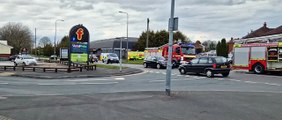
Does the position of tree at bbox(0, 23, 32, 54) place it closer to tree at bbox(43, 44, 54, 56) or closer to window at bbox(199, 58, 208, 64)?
tree at bbox(43, 44, 54, 56)

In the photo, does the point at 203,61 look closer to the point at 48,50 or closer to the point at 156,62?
the point at 156,62

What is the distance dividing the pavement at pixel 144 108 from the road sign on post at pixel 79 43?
57.5 ft

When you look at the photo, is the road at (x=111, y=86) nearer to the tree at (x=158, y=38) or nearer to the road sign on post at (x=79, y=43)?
the road sign on post at (x=79, y=43)

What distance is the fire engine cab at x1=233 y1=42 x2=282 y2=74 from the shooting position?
26.8 m

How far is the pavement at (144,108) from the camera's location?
8.29 metres

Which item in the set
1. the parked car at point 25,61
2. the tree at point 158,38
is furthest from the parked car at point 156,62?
A: the tree at point 158,38

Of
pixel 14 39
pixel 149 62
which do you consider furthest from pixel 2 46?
pixel 149 62

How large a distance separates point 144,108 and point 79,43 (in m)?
20.9

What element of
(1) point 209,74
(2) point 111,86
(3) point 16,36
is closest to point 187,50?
(1) point 209,74

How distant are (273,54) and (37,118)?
23.3m

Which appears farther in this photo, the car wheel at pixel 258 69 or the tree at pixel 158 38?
the tree at pixel 158 38

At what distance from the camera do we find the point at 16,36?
100375mm

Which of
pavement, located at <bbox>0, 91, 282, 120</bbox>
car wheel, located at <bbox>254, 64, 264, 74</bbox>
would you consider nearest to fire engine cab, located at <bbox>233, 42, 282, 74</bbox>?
car wheel, located at <bbox>254, 64, 264, 74</bbox>

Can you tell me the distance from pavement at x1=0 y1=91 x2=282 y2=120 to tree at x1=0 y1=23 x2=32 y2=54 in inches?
3667
